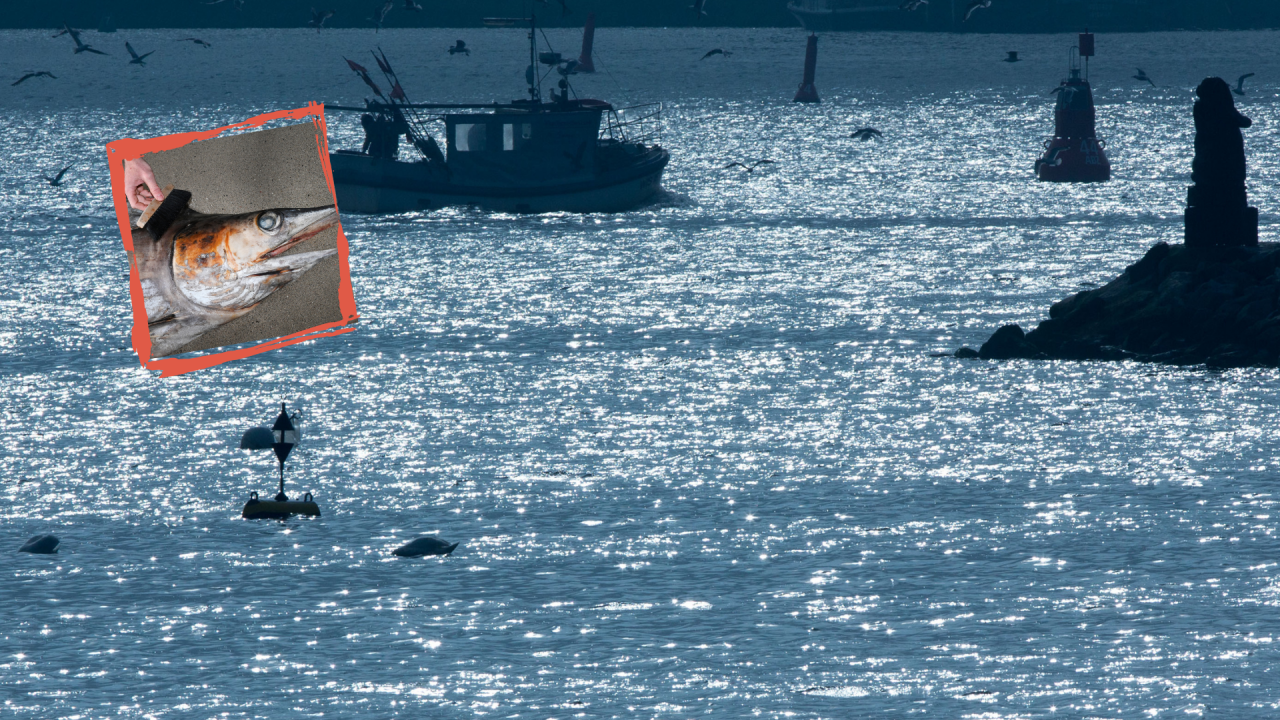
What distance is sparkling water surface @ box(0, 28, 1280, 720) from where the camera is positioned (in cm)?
1511

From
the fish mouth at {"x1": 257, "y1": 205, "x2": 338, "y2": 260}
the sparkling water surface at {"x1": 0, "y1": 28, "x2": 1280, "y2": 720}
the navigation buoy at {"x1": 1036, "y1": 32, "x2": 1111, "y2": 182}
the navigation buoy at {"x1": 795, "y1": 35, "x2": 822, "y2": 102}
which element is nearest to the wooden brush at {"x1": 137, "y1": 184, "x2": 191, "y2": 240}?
the fish mouth at {"x1": 257, "y1": 205, "x2": 338, "y2": 260}

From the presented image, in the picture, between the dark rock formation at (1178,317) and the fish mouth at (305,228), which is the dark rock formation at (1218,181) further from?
the fish mouth at (305,228)

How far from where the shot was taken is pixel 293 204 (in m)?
6.94

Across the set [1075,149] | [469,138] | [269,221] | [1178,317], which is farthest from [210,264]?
[1075,149]

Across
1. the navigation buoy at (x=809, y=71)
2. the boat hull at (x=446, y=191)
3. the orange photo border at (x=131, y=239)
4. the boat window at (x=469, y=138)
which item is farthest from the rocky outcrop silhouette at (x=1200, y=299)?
the navigation buoy at (x=809, y=71)

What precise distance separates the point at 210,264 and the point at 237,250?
0.16 m

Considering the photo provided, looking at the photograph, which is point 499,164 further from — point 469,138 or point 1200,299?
point 1200,299

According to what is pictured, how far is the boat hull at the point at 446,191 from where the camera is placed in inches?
2331

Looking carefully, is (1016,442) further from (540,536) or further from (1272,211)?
(1272,211)

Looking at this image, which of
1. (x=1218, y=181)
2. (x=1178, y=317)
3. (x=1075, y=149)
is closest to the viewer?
(x=1178, y=317)

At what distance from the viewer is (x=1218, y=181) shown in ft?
112

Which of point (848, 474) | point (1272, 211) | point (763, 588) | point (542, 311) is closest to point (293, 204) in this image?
point (763, 588)

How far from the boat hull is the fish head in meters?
52.5

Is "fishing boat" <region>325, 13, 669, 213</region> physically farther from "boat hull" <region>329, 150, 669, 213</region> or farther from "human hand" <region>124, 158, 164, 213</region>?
"human hand" <region>124, 158, 164, 213</region>
